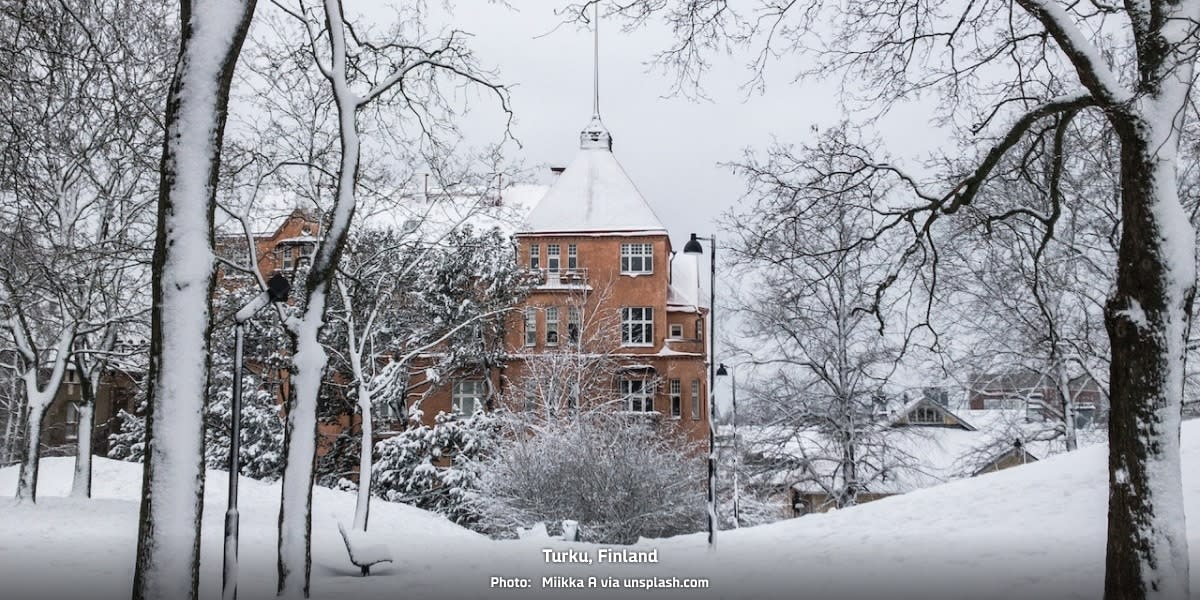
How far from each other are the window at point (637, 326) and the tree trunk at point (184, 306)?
33273 mm

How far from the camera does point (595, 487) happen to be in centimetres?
2575

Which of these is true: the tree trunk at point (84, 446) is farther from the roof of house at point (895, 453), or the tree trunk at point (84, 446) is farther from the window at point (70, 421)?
the window at point (70, 421)

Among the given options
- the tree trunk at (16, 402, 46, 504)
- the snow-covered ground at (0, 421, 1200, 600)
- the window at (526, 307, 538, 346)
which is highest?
the window at (526, 307, 538, 346)

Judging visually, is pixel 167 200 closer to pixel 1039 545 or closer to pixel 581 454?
pixel 1039 545

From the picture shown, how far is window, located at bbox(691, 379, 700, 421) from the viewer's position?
42094 millimetres

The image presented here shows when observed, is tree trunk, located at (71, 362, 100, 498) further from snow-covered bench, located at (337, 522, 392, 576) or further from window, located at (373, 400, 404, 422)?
snow-covered bench, located at (337, 522, 392, 576)

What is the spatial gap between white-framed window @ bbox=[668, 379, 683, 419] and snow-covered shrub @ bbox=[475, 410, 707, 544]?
474 inches

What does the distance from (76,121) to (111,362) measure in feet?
30.3

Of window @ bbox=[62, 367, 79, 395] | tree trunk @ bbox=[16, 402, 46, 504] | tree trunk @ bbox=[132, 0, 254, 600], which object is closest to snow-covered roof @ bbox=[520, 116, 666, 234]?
tree trunk @ bbox=[16, 402, 46, 504]

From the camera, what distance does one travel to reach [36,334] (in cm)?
3141

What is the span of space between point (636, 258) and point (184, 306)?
34.6 metres

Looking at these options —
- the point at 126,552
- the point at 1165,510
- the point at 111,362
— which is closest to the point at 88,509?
the point at 126,552

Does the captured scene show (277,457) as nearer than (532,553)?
No

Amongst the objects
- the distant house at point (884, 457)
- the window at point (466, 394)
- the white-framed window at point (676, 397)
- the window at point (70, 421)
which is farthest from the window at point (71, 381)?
the distant house at point (884, 457)
